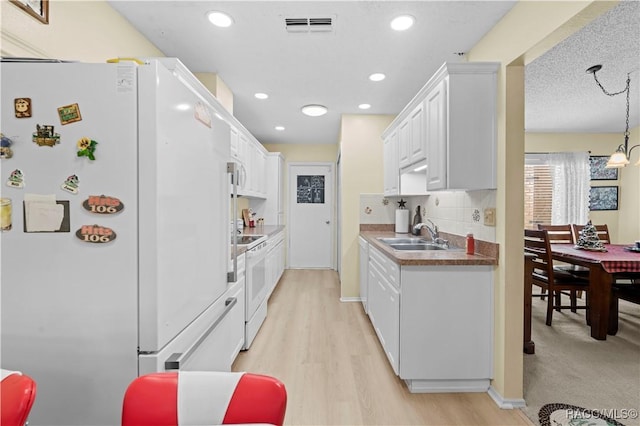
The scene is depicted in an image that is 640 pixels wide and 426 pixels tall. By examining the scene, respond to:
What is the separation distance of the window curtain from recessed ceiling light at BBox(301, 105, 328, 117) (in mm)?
4206

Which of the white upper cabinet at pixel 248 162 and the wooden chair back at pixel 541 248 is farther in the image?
the white upper cabinet at pixel 248 162

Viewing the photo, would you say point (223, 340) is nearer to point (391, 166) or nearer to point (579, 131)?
point (391, 166)

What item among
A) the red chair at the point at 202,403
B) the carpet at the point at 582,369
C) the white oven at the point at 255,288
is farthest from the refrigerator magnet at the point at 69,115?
the carpet at the point at 582,369

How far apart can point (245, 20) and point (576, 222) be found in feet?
19.8

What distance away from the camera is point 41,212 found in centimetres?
100

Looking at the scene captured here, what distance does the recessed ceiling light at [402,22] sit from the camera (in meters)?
2.04

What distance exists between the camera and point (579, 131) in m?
5.29

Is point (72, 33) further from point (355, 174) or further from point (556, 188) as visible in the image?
point (556, 188)

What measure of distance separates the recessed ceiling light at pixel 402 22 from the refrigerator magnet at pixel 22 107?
2.02 metres

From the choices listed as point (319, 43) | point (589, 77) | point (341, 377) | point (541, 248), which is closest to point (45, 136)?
point (319, 43)

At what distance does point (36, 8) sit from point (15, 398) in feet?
5.53

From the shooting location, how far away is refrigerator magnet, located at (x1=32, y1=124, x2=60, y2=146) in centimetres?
99

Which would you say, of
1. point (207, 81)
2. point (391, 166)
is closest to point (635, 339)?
point (391, 166)

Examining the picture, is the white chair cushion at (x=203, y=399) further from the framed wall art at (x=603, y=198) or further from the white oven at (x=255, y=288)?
the framed wall art at (x=603, y=198)
